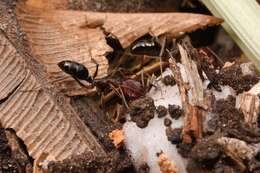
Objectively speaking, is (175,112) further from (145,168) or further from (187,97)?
(145,168)

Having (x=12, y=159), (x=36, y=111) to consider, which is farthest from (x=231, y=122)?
(x=12, y=159)

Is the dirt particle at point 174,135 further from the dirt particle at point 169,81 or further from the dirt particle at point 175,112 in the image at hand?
the dirt particle at point 169,81

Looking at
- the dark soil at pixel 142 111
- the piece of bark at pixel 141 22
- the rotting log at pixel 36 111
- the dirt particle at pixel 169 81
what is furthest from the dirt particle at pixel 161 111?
the piece of bark at pixel 141 22

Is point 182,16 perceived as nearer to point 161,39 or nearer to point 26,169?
point 161,39

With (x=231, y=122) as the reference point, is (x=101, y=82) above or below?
above

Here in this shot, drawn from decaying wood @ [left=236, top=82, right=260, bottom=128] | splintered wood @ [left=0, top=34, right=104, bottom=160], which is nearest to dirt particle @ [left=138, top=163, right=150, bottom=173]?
splintered wood @ [left=0, top=34, right=104, bottom=160]

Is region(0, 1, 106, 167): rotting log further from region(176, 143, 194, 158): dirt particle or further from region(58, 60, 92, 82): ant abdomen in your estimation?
region(176, 143, 194, 158): dirt particle
